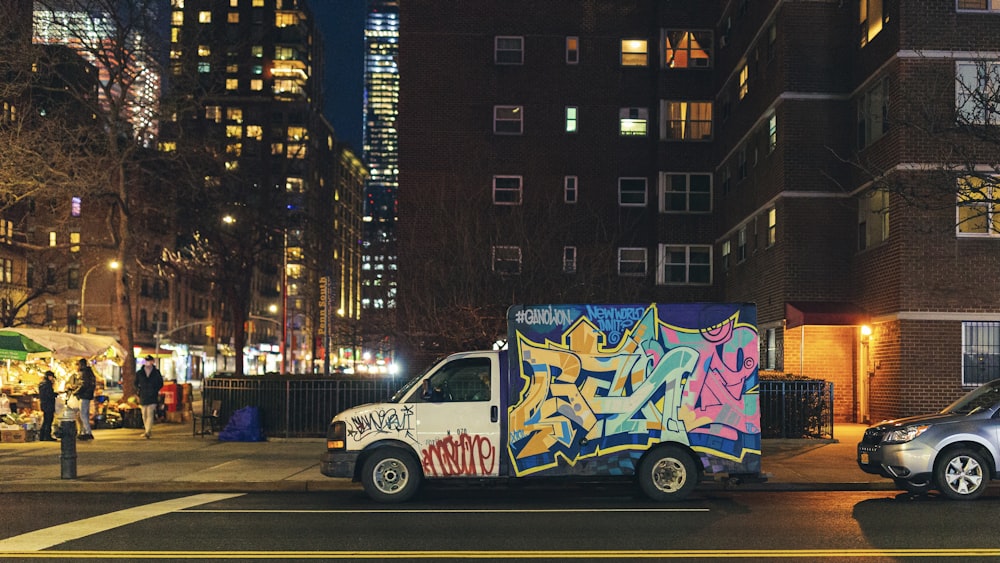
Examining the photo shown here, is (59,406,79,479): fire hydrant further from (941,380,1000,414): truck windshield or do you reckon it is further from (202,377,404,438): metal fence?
(941,380,1000,414): truck windshield

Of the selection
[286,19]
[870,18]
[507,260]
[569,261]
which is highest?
[286,19]

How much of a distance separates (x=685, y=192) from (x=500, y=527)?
3014cm

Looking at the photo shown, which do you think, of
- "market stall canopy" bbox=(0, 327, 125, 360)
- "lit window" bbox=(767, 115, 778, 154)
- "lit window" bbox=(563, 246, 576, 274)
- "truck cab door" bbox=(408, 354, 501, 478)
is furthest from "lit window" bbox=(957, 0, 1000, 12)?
"market stall canopy" bbox=(0, 327, 125, 360)

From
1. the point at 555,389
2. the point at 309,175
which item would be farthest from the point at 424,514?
the point at 309,175

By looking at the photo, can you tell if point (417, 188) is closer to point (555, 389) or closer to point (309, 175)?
point (555, 389)

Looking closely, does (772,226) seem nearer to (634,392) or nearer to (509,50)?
(509,50)

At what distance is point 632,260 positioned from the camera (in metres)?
40.1

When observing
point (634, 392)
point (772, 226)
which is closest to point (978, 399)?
point (634, 392)

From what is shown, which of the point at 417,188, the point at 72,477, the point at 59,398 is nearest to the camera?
the point at 72,477

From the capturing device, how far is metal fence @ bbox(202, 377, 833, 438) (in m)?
21.9

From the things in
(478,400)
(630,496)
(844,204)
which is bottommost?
(630,496)

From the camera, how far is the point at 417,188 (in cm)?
3956

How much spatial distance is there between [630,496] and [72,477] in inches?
343

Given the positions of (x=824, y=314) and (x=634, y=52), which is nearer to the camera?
(x=824, y=314)
